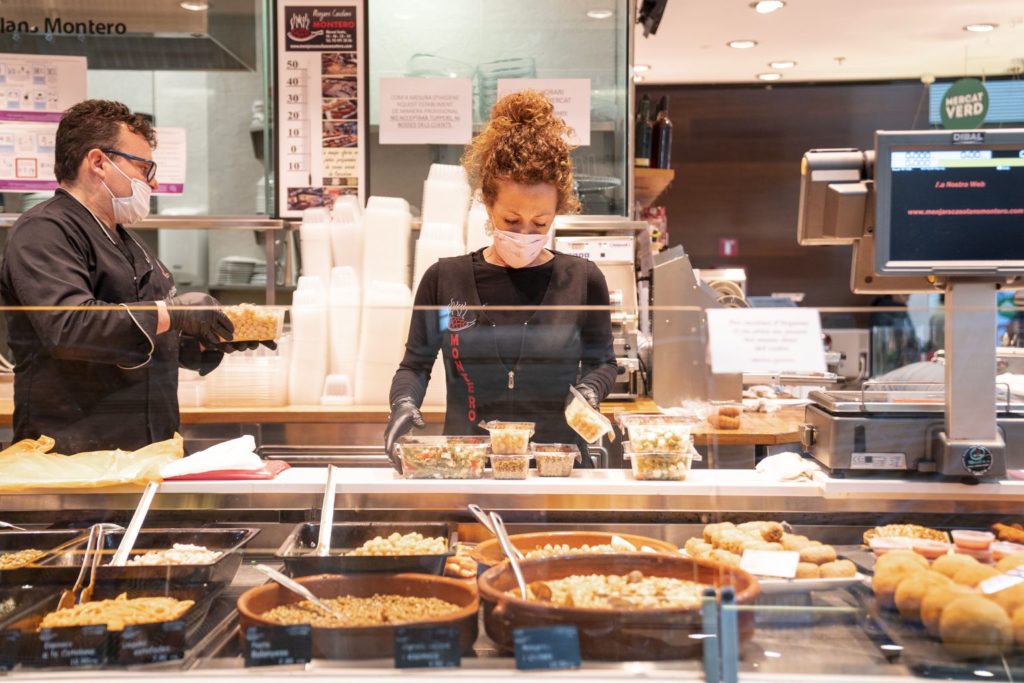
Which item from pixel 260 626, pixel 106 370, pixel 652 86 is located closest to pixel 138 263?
pixel 106 370

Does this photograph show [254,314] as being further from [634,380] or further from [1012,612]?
[634,380]

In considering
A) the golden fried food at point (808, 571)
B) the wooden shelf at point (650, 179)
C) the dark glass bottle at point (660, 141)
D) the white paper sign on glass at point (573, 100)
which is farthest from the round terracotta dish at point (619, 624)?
the dark glass bottle at point (660, 141)

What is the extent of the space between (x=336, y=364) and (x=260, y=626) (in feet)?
3.52

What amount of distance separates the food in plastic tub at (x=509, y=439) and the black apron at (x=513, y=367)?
7 cm

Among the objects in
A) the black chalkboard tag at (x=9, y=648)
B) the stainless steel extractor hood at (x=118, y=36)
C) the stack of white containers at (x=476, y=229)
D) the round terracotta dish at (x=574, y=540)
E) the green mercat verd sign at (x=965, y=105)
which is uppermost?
the green mercat verd sign at (x=965, y=105)

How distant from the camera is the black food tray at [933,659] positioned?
4.17ft

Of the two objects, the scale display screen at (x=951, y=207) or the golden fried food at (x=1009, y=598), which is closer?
the golden fried food at (x=1009, y=598)

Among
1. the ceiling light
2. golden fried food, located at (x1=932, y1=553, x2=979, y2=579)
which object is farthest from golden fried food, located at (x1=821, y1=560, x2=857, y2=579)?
the ceiling light

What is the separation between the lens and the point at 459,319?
1.98 metres

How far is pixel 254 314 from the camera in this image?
2.05 meters

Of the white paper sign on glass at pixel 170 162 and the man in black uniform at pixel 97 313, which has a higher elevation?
the white paper sign on glass at pixel 170 162

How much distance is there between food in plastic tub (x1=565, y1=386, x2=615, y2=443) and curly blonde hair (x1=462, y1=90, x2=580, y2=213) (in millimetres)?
623

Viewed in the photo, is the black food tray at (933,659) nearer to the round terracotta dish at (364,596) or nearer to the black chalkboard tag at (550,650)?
the black chalkboard tag at (550,650)

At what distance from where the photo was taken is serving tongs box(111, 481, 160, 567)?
159cm
